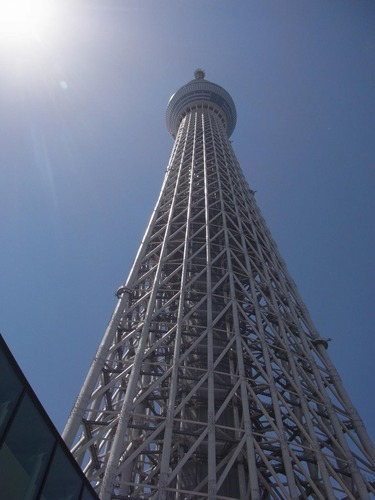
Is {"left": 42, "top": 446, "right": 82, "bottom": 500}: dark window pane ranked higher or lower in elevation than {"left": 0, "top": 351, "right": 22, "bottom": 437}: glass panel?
lower

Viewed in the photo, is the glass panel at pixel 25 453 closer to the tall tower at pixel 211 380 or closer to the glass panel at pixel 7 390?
the glass panel at pixel 7 390

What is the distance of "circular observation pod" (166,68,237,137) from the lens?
65.0 m

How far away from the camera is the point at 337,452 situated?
19.5 metres

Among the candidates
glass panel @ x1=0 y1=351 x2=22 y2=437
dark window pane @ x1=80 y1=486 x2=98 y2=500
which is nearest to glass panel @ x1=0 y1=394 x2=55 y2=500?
glass panel @ x1=0 y1=351 x2=22 y2=437

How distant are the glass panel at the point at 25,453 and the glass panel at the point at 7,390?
0.87 feet

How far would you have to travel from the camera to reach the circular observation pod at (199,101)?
6500 centimetres

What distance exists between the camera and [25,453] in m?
9.80

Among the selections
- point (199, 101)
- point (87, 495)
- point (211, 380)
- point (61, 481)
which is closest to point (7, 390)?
point (61, 481)

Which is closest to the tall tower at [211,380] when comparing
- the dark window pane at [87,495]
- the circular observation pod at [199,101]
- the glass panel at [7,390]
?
the dark window pane at [87,495]

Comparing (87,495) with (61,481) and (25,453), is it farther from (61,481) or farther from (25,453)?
(25,453)

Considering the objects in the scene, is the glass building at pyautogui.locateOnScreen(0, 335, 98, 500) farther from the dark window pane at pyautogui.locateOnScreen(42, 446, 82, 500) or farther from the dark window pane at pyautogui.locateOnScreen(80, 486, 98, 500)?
the dark window pane at pyautogui.locateOnScreen(80, 486, 98, 500)

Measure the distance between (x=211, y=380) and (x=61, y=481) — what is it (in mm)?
9634

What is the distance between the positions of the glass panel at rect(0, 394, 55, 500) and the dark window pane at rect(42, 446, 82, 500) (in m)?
0.31

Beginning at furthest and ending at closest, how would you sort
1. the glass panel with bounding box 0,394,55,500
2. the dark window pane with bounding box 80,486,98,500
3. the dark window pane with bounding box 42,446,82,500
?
the dark window pane with bounding box 80,486,98,500 < the dark window pane with bounding box 42,446,82,500 < the glass panel with bounding box 0,394,55,500
